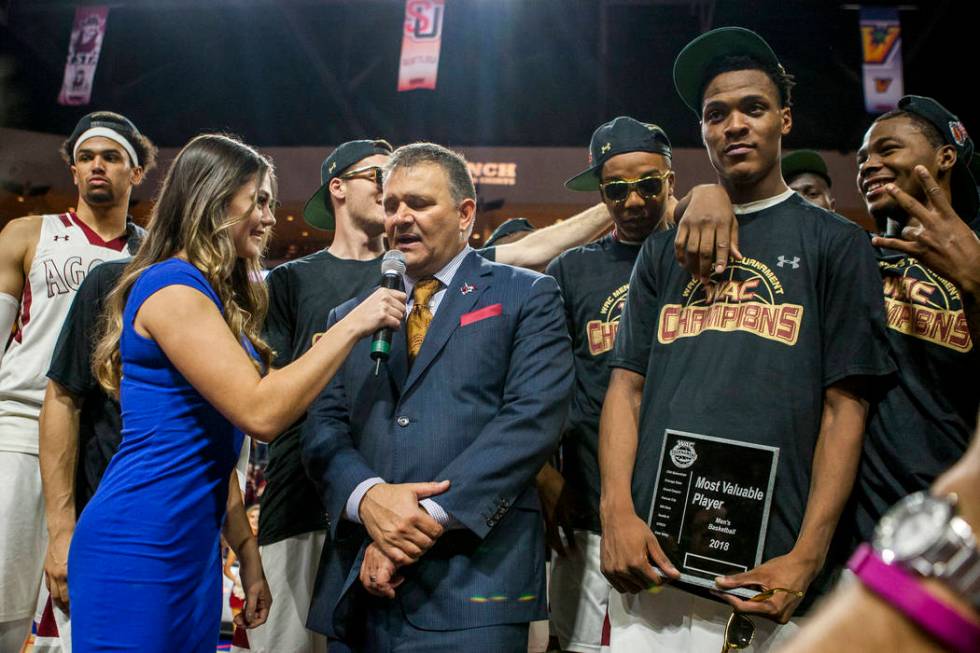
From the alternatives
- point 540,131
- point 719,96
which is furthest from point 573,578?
point 540,131

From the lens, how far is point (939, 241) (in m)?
1.71

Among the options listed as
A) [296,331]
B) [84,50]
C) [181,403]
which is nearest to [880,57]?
[296,331]

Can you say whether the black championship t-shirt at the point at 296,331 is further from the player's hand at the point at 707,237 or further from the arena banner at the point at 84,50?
the arena banner at the point at 84,50

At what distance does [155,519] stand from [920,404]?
5.71 ft

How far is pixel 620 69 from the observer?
1163cm

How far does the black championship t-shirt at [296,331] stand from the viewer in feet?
8.56

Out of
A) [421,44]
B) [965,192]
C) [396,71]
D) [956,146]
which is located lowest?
[965,192]

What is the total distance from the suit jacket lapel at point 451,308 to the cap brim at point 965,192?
1381 mm

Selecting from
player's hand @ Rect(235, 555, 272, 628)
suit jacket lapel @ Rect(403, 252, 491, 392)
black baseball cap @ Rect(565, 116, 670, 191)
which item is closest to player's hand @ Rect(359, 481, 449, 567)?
suit jacket lapel @ Rect(403, 252, 491, 392)

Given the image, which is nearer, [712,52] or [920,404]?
[920,404]

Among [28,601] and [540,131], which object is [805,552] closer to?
[28,601]

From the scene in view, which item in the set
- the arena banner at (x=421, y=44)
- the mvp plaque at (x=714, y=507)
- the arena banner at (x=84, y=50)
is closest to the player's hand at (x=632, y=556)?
the mvp plaque at (x=714, y=507)

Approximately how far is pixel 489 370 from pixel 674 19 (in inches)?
427

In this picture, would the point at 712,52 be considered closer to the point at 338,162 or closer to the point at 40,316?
the point at 338,162
